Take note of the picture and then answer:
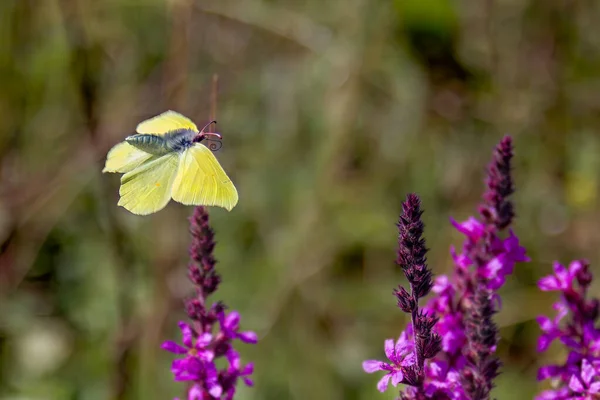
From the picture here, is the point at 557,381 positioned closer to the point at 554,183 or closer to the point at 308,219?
the point at 308,219

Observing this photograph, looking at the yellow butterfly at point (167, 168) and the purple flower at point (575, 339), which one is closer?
the purple flower at point (575, 339)

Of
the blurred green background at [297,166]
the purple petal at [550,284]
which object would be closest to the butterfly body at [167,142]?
the purple petal at [550,284]

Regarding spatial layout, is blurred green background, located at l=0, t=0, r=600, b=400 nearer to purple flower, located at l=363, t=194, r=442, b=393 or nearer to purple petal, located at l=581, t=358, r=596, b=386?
purple petal, located at l=581, t=358, r=596, b=386

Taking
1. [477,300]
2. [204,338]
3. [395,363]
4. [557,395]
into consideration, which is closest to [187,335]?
[204,338]

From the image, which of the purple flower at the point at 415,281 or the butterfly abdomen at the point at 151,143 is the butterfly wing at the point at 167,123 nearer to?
the butterfly abdomen at the point at 151,143

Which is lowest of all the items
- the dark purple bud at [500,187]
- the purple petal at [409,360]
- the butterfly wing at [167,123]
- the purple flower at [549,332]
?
the purple petal at [409,360]

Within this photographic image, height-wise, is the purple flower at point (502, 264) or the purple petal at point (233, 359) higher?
the purple flower at point (502, 264)

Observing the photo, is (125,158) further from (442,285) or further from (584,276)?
(584,276)

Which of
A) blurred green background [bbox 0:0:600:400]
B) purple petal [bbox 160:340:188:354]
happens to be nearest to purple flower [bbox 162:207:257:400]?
purple petal [bbox 160:340:188:354]
